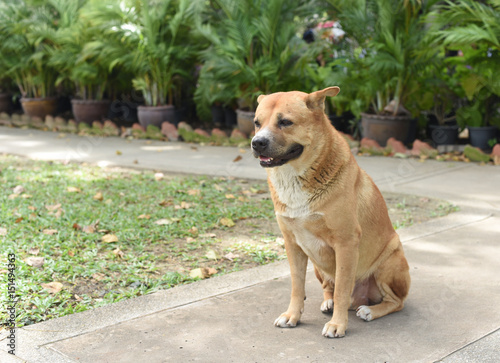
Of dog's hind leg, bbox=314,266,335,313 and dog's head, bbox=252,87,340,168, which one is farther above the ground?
dog's head, bbox=252,87,340,168

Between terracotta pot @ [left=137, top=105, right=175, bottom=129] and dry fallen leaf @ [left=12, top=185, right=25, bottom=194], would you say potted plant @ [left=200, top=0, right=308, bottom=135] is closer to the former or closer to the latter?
terracotta pot @ [left=137, top=105, right=175, bottom=129]

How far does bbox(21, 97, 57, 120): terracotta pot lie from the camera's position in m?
13.4

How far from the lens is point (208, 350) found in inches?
117

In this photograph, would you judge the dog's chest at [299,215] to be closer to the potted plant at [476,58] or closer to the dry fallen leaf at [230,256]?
the dry fallen leaf at [230,256]

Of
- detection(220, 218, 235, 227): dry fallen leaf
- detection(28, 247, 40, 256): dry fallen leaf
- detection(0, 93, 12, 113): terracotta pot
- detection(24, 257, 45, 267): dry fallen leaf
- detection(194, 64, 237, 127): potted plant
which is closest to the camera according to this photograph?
detection(24, 257, 45, 267): dry fallen leaf

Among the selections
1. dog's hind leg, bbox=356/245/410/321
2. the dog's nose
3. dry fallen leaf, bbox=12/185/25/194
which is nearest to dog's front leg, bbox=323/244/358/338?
dog's hind leg, bbox=356/245/410/321

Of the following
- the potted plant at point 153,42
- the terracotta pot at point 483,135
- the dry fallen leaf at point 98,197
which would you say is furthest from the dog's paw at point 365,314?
the potted plant at point 153,42

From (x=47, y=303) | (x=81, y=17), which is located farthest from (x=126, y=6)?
(x=47, y=303)

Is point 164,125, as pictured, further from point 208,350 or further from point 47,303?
point 208,350

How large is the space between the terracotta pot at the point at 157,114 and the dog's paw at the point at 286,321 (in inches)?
328

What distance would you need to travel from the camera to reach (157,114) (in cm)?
1113

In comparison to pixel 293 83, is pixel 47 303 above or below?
below

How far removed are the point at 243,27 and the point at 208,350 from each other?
771cm

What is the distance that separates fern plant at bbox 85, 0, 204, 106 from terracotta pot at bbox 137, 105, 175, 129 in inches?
10.5
